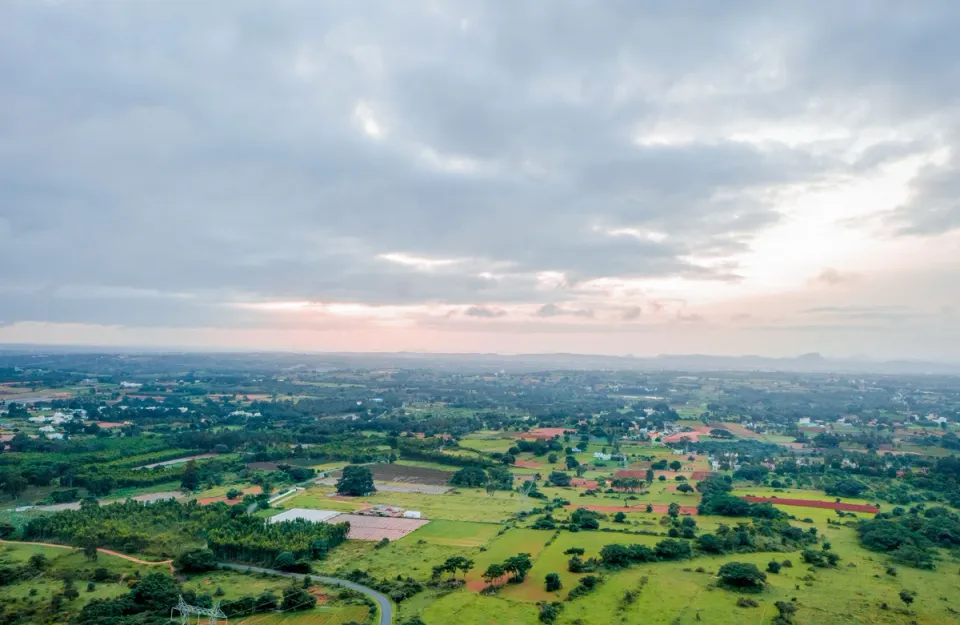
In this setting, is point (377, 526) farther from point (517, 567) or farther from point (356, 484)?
point (517, 567)

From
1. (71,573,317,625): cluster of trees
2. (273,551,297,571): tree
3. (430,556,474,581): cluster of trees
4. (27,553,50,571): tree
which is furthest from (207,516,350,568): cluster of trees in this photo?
(27,553,50,571): tree

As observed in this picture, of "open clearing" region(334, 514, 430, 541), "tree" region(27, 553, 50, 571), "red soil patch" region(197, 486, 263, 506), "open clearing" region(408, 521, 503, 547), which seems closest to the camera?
"tree" region(27, 553, 50, 571)

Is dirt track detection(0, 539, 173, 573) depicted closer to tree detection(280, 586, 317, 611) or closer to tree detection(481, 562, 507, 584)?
tree detection(280, 586, 317, 611)

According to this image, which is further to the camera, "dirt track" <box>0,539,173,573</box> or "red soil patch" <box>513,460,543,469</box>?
"red soil patch" <box>513,460,543,469</box>

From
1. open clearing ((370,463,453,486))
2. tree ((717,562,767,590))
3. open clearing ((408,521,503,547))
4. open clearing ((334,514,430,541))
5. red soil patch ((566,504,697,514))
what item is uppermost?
tree ((717,562,767,590))

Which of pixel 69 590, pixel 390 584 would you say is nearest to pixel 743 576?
pixel 390 584

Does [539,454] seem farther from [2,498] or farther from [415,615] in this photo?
[2,498]

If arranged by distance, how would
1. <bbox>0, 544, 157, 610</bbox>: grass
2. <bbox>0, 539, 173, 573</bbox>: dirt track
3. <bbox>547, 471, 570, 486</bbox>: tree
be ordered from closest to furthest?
<bbox>0, 544, 157, 610</bbox>: grass < <bbox>0, 539, 173, 573</bbox>: dirt track < <bbox>547, 471, 570, 486</bbox>: tree

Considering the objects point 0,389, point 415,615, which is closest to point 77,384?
point 0,389

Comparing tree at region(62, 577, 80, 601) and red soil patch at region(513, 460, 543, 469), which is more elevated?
tree at region(62, 577, 80, 601)
